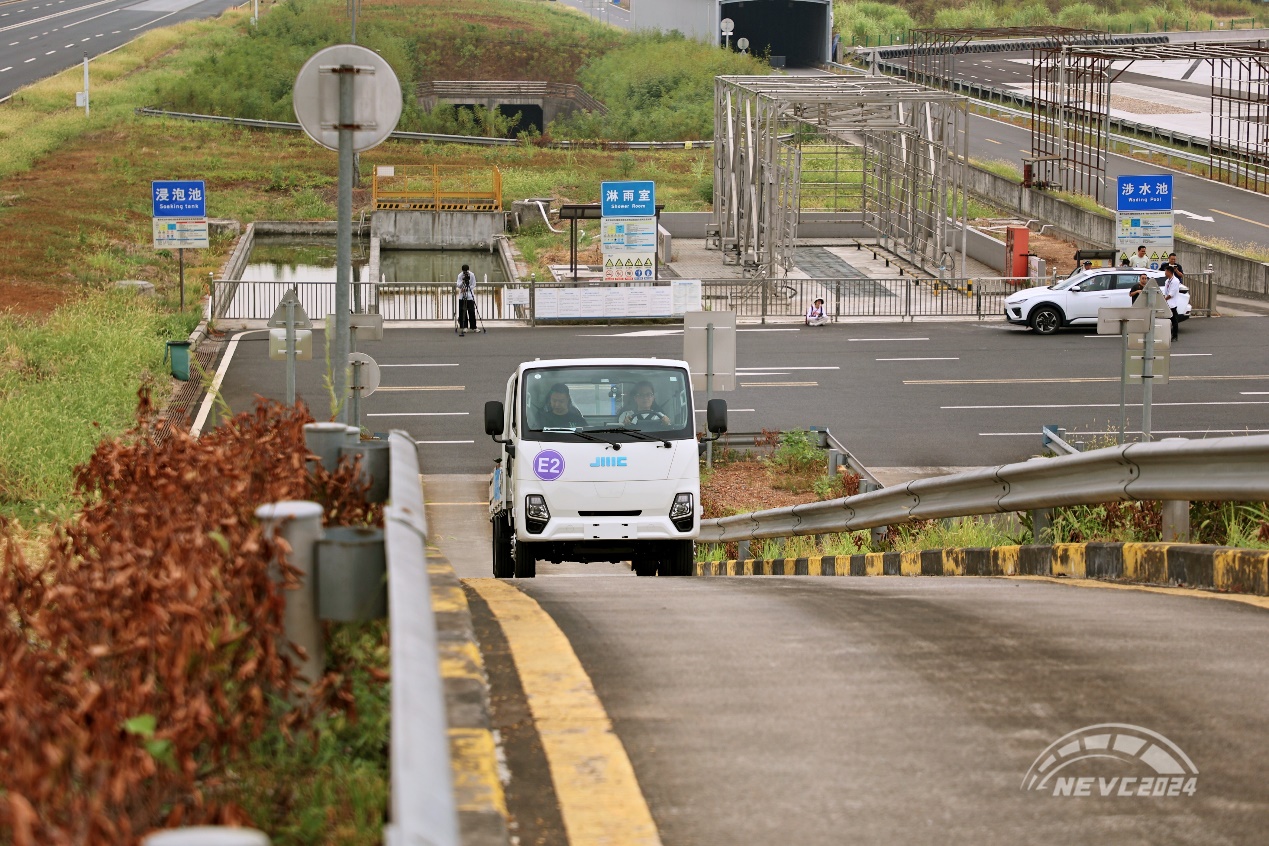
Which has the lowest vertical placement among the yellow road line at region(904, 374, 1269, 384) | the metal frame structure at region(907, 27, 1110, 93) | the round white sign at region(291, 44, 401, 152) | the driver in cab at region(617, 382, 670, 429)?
the yellow road line at region(904, 374, 1269, 384)

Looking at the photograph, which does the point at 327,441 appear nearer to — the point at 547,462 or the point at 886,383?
the point at 547,462

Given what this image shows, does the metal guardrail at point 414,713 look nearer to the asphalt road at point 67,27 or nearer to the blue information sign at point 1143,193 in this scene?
the blue information sign at point 1143,193

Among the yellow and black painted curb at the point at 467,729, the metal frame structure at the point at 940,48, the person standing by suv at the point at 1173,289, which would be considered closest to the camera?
the yellow and black painted curb at the point at 467,729

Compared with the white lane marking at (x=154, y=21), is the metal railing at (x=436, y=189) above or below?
below

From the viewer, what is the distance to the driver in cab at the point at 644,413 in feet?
48.6

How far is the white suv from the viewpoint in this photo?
121 ft

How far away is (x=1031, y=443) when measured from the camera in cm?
2673

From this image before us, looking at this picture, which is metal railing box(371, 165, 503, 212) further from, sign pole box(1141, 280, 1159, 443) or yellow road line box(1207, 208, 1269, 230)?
sign pole box(1141, 280, 1159, 443)

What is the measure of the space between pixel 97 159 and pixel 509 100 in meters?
28.5

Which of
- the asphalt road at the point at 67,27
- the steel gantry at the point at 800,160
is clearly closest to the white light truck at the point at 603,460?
the steel gantry at the point at 800,160

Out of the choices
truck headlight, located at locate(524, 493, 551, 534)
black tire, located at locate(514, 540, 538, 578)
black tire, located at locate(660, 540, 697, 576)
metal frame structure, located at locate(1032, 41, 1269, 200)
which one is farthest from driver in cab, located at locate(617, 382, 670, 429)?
metal frame structure, located at locate(1032, 41, 1269, 200)

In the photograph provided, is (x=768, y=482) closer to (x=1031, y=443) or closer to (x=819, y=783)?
(x=1031, y=443)

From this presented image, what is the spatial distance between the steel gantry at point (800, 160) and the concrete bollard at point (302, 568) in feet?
126

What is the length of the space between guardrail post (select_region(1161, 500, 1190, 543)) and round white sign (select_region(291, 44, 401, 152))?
5259 millimetres
